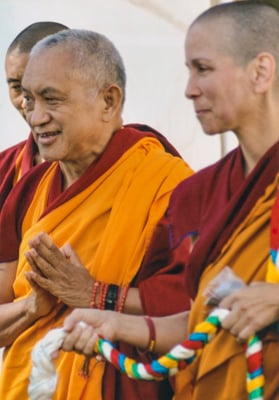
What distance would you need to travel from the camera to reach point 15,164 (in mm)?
5332

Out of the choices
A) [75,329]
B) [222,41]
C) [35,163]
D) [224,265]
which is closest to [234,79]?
[222,41]

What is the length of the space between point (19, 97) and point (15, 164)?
0.95 ft

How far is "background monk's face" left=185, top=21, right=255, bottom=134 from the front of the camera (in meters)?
3.95

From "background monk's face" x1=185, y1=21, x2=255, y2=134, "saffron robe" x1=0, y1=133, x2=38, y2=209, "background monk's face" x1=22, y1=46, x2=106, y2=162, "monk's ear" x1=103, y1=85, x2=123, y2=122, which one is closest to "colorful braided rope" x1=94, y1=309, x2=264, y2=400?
"background monk's face" x1=185, y1=21, x2=255, y2=134

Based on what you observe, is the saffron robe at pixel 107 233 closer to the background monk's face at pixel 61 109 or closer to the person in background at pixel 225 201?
the background monk's face at pixel 61 109

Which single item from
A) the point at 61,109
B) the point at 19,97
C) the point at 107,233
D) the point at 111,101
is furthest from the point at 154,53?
the point at 107,233

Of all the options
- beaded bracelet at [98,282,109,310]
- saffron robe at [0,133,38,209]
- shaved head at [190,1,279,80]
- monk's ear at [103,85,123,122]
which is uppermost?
shaved head at [190,1,279,80]

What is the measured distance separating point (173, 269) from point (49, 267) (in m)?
0.38

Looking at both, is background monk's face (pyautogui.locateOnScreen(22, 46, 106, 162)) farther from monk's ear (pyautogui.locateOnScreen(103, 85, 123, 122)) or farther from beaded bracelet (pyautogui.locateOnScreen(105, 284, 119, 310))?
beaded bracelet (pyautogui.locateOnScreen(105, 284, 119, 310))

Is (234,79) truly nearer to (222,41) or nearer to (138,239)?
(222,41)

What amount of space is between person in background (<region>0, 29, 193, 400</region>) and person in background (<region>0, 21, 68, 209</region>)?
339 mm

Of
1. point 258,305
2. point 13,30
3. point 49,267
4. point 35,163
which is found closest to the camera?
point 258,305

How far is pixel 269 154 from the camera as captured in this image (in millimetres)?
3857

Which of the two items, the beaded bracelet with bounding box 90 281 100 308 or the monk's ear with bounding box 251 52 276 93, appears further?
the beaded bracelet with bounding box 90 281 100 308
